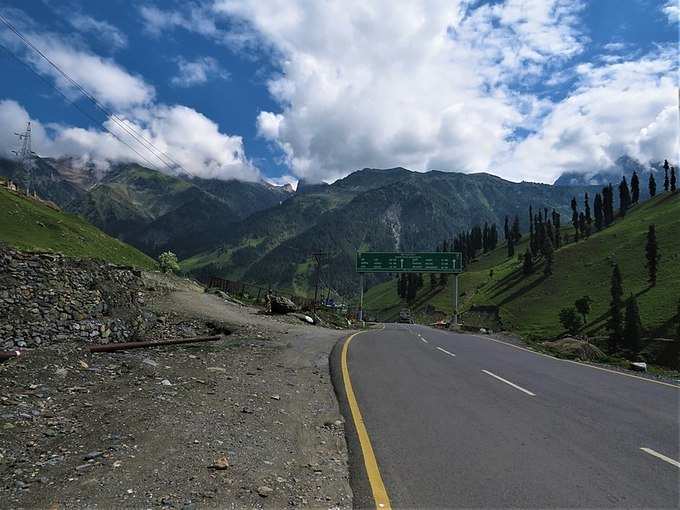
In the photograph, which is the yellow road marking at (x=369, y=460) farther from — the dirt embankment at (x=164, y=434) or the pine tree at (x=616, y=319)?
the pine tree at (x=616, y=319)

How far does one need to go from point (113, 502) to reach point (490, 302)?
450ft

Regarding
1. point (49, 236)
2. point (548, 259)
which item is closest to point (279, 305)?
point (49, 236)

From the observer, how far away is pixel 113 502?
172 inches

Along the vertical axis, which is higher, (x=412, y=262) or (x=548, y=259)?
(x=548, y=259)

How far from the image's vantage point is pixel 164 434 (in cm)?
632

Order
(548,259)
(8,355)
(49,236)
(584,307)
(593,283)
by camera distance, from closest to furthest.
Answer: (8,355) → (49,236) → (584,307) → (593,283) → (548,259)

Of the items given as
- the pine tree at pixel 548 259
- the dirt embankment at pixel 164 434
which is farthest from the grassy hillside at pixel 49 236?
the pine tree at pixel 548 259

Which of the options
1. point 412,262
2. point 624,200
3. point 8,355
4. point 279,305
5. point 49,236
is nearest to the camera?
point 8,355

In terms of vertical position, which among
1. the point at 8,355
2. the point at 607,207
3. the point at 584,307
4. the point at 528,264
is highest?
the point at 607,207

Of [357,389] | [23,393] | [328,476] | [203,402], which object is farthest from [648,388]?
[23,393]

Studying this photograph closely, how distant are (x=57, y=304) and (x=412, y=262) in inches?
2329

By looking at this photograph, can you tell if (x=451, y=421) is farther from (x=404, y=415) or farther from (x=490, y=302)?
(x=490, y=302)

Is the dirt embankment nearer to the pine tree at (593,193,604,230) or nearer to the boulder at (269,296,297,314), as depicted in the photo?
the boulder at (269,296,297,314)

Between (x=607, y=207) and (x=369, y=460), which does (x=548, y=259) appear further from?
(x=369, y=460)
